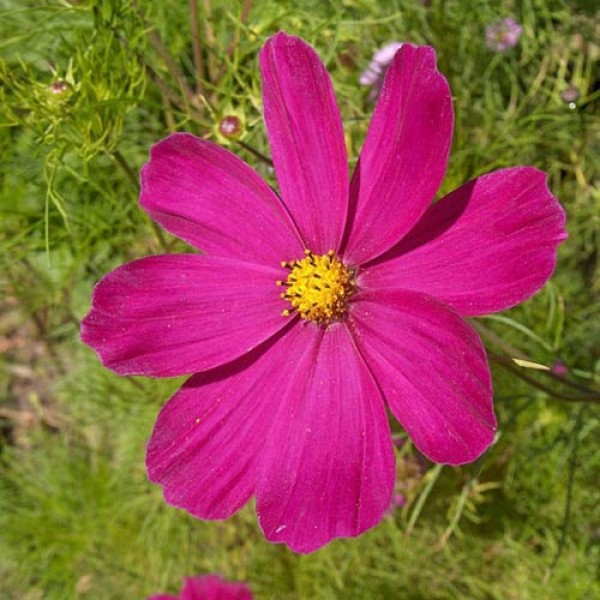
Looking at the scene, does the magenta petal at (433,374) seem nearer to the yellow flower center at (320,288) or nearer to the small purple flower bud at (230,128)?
the yellow flower center at (320,288)

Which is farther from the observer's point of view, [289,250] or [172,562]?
[172,562]

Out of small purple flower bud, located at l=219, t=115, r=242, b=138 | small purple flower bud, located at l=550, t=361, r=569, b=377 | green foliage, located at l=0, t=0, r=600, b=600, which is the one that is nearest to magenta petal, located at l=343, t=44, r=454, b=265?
small purple flower bud, located at l=219, t=115, r=242, b=138

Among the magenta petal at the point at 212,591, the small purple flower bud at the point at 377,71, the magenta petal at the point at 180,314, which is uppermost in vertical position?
the magenta petal at the point at 180,314

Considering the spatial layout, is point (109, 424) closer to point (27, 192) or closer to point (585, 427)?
point (27, 192)

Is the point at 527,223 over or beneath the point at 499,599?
over

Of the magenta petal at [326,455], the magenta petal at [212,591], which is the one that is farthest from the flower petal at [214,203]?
the magenta petal at [212,591]

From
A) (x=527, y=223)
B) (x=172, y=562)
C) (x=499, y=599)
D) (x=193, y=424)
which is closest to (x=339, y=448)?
(x=193, y=424)

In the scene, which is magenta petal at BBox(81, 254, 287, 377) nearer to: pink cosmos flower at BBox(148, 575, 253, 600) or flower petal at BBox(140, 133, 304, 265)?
flower petal at BBox(140, 133, 304, 265)
